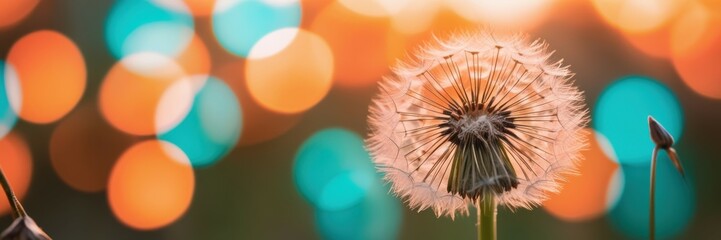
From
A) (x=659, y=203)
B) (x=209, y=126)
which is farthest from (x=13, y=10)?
(x=659, y=203)

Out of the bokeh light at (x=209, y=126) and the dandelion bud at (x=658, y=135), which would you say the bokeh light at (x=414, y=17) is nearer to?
the bokeh light at (x=209, y=126)

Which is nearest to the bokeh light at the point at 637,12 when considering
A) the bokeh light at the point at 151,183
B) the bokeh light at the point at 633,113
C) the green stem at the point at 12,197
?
the bokeh light at the point at 633,113

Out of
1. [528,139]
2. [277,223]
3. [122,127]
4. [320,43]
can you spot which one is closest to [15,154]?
[122,127]

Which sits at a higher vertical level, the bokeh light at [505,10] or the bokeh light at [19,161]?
the bokeh light at [505,10]

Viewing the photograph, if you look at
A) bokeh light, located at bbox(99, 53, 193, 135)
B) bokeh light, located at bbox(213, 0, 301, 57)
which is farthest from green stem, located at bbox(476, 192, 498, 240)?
bokeh light, located at bbox(99, 53, 193, 135)

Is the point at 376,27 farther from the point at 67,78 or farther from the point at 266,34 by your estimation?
the point at 67,78

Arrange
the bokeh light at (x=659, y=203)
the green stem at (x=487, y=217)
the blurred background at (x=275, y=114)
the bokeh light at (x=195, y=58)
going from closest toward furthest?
the green stem at (x=487, y=217) → the bokeh light at (x=659, y=203) → the blurred background at (x=275, y=114) → the bokeh light at (x=195, y=58)
